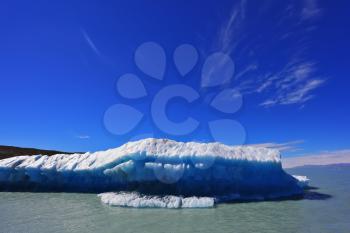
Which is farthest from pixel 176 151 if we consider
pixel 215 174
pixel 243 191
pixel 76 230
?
pixel 76 230

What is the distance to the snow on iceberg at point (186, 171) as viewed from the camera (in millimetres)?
10875

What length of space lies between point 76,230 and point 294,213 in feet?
18.3

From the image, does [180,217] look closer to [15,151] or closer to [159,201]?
[159,201]

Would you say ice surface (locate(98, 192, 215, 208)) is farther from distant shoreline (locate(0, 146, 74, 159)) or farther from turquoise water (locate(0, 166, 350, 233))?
distant shoreline (locate(0, 146, 74, 159))

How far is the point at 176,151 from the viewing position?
36.7 ft

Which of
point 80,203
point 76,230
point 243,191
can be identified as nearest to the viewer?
point 76,230

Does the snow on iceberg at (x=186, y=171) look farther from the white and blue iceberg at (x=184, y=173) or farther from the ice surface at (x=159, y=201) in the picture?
the ice surface at (x=159, y=201)

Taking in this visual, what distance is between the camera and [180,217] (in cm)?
776

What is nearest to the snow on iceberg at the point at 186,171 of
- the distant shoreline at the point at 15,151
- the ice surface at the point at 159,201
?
the ice surface at the point at 159,201

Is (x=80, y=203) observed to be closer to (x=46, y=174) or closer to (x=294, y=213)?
(x=46, y=174)

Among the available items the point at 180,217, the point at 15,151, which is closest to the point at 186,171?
the point at 180,217

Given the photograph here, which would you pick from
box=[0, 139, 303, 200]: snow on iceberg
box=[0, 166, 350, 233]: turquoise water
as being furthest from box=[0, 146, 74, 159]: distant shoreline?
box=[0, 166, 350, 233]: turquoise water

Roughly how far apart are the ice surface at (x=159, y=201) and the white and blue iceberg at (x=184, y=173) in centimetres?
3

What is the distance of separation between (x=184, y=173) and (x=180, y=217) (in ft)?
10.4
